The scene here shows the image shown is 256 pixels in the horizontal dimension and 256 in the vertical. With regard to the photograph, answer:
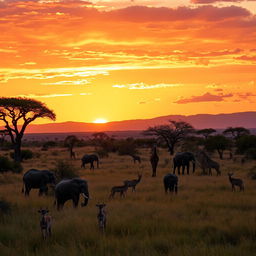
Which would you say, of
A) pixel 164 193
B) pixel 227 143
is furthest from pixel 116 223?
pixel 227 143

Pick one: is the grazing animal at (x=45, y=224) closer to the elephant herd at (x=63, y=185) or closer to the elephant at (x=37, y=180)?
the elephant herd at (x=63, y=185)

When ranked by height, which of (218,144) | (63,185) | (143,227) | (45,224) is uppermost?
(63,185)

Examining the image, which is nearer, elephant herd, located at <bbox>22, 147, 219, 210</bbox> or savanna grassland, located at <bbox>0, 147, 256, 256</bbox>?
savanna grassland, located at <bbox>0, 147, 256, 256</bbox>

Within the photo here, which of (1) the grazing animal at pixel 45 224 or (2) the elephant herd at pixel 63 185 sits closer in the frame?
(1) the grazing animal at pixel 45 224

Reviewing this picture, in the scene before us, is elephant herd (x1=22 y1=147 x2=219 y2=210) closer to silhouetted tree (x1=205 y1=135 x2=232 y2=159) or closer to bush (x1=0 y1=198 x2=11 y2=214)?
bush (x1=0 y1=198 x2=11 y2=214)

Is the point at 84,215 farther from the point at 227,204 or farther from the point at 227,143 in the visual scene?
the point at 227,143

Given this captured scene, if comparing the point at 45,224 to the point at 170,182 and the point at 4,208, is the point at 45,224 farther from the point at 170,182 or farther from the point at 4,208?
the point at 170,182

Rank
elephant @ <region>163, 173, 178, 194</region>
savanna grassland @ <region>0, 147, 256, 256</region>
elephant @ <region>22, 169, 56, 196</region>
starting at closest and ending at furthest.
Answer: savanna grassland @ <region>0, 147, 256, 256</region>
elephant @ <region>22, 169, 56, 196</region>
elephant @ <region>163, 173, 178, 194</region>

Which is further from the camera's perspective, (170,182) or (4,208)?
(170,182)

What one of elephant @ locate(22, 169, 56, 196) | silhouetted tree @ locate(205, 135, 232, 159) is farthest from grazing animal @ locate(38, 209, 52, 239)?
silhouetted tree @ locate(205, 135, 232, 159)

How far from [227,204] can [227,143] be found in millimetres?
36726

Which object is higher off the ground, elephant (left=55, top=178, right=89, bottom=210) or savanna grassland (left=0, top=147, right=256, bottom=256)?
elephant (left=55, top=178, right=89, bottom=210)

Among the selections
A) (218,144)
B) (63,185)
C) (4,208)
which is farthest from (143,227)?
(218,144)

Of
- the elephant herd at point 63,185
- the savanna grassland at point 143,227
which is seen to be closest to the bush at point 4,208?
the savanna grassland at point 143,227
